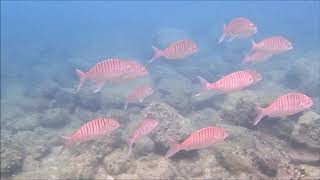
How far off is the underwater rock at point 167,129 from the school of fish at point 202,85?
0.38m

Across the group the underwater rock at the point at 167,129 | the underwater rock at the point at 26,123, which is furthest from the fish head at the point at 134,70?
the underwater rock at the point at 26,123

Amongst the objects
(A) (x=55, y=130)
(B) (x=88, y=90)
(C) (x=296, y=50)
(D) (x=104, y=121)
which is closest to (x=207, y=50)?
(C) (x=296, y=50)

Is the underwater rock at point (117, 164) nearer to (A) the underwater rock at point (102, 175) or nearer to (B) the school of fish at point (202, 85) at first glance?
(A) the underwater rock at point (102, 175)

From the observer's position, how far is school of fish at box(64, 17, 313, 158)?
644cm

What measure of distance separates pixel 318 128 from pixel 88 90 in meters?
9.07

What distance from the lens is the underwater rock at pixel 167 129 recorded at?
786 cm

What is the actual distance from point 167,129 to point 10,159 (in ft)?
11.4

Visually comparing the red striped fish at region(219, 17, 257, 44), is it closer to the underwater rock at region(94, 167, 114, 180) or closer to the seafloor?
the seafloor

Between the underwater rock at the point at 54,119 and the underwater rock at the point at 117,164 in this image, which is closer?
the underwater rock at the point at 117,164

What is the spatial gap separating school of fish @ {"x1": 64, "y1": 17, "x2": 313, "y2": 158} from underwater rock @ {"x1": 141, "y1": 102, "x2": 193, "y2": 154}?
1.23 ft

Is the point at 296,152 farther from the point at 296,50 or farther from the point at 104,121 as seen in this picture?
the point at 296,50

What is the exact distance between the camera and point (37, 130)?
1205 cm

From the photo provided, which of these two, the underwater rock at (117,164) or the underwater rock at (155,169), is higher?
the underwater rock at (155,169)

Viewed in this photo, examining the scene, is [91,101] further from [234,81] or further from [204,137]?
[204,137]
